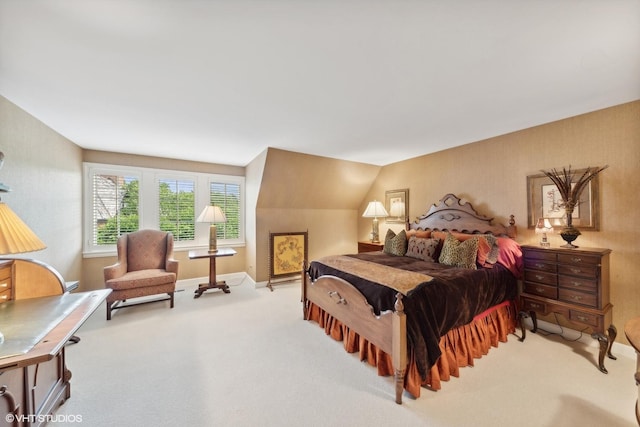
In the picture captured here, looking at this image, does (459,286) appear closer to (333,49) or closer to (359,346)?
(359,346)

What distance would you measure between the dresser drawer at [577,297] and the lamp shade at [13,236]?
160 inches

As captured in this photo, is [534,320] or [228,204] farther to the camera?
[228,204]

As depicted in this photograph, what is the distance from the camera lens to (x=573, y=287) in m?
2.26

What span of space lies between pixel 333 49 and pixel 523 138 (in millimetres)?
2896

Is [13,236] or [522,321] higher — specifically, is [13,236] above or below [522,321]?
above

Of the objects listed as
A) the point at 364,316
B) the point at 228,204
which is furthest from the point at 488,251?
the point at 228,204

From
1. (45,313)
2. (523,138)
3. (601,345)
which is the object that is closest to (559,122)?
(523,138)

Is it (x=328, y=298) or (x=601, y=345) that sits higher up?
(x=328, y=298)

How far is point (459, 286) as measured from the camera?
2.17 m

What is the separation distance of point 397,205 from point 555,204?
2270 mm

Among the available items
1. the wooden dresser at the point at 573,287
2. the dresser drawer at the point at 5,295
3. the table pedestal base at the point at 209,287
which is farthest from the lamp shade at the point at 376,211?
the dresser drawer at the point at 5,295

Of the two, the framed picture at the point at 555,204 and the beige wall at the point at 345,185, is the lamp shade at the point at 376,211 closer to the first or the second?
the beige wall at the point at 345,185

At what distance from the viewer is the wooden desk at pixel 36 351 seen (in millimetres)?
984

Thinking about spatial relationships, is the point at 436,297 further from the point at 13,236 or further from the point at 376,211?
the point at 13,236
